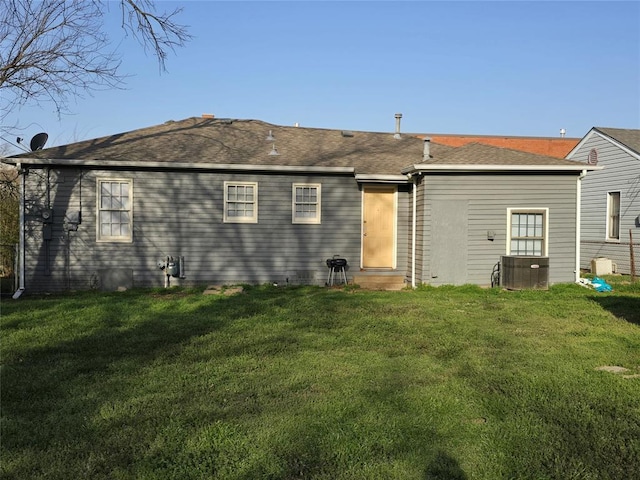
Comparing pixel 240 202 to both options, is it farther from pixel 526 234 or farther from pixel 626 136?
pixel 626 136

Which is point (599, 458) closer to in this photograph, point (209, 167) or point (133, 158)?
point (209, 167)

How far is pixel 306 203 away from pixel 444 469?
9.97m

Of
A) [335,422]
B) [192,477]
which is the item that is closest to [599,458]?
[335,422]

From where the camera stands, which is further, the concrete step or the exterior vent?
the concrete step

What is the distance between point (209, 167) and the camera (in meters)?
12.2

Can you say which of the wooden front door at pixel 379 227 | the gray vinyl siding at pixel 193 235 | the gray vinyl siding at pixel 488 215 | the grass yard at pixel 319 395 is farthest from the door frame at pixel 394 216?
the grass yard at pixel 319 395

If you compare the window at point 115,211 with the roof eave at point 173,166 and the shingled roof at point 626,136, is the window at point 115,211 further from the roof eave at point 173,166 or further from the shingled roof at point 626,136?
the shingled roof at point 626,136

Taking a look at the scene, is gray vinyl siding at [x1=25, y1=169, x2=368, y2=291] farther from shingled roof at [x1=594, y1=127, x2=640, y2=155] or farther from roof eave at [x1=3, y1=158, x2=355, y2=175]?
shingled roof at [x1=594, y1=127, x2=640, y2=155]

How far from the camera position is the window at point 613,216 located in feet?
53.4

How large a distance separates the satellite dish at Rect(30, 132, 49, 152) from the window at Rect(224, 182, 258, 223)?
15.2 feet

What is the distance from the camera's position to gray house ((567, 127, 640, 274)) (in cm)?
1555

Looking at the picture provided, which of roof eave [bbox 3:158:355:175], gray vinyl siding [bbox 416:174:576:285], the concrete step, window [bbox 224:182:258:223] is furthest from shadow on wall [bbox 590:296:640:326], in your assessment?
window [bbox 224:182:258:223]

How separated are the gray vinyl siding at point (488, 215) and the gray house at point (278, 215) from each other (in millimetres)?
24

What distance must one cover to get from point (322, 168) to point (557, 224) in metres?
5.76
